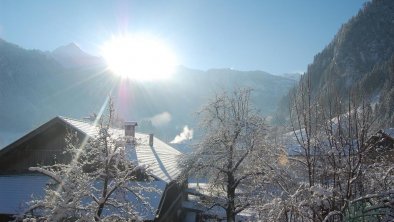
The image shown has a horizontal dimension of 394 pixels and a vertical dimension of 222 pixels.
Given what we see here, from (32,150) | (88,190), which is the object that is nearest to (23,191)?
(32,150)

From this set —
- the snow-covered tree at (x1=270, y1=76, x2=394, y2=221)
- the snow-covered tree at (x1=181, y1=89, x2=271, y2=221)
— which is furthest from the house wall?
the snow-covered tree at (x1=270, y1=76, x2=394, y2=221)

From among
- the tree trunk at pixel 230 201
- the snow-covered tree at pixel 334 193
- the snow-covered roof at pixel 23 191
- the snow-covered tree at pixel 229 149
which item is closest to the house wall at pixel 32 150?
the snow-covered roof at pixel 23 191

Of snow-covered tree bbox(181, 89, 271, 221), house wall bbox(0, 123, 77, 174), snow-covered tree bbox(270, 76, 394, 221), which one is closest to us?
snow-covered tree bbox(270, 76, 394, 221)

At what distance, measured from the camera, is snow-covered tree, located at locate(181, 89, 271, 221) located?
771 inches

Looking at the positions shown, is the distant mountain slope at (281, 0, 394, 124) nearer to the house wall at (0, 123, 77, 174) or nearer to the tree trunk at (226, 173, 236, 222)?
the tree trunk at (226, 173, 236, 222)

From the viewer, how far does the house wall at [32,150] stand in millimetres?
20281

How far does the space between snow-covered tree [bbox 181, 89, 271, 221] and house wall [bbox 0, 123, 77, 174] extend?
739 cm

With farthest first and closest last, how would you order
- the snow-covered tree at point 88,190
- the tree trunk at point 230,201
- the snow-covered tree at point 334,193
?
1. the tree trunk at point 230,201
2. the snow-covered tree at point 88,190
3. the snow-covered tree at point 334,193

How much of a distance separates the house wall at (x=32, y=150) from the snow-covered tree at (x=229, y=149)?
24.3 feet

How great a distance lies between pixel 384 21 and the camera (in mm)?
157625

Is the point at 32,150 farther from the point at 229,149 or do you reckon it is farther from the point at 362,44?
the point at 362,44

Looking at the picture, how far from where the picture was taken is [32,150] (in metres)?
20.4

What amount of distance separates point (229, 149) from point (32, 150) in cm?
1080

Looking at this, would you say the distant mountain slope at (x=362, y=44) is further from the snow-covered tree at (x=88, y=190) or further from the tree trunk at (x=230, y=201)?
the snow-covered tree at (x=88, y=190)
